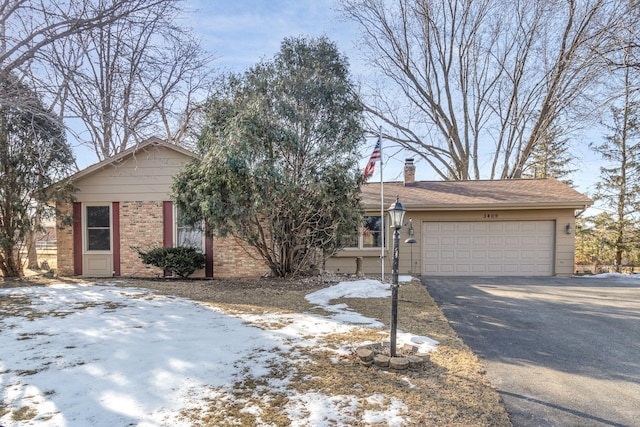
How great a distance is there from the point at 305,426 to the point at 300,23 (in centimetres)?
1147

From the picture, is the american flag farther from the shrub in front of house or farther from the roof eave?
the shrub in front of house

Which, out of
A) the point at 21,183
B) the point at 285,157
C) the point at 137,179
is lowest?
the point at 21,183

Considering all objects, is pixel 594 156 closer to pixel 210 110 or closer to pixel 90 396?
pixel 210 110

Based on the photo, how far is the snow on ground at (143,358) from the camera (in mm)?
2826

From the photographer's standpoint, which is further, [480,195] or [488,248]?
[480,195]

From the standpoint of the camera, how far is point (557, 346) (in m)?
4.38

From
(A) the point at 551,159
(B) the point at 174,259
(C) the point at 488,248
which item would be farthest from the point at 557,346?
(A) the point at 551,159

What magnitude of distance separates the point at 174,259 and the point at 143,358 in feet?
21.6

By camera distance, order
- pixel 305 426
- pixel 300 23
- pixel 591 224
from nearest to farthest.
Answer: pixel 305 426 < pixel 300 23 < pixel 591 224

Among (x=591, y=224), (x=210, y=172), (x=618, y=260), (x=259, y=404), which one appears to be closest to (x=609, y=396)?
(x=259, y=404)

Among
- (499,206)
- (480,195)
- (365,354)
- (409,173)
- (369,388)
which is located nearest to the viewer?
(369,388)

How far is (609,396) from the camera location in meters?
3.09

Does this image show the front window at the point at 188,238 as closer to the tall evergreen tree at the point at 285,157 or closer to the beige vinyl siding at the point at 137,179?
the beige vinyl siding at the point at 137,179

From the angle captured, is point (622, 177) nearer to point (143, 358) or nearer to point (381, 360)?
point (381, 360)
